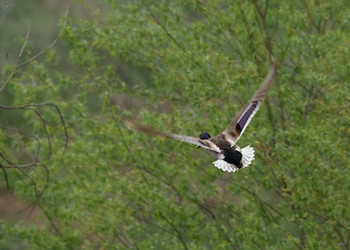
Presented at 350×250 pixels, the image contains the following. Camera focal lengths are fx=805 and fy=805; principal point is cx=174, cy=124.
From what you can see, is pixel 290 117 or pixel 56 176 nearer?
pixel 290 117

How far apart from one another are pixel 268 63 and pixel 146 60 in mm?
2170

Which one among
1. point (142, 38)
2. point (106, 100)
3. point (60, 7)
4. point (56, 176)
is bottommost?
point (60, 7)

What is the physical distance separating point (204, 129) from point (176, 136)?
312 cm

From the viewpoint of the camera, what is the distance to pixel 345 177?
1098cm

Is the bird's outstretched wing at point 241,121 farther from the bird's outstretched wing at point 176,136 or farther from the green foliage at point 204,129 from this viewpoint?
the green foliage at point 204,129

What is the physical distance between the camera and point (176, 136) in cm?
862

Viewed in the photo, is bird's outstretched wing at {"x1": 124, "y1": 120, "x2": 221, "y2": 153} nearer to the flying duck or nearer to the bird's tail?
the flying duck

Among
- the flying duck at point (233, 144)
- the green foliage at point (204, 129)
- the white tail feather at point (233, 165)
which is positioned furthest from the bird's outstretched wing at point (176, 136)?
the green foliage at point (204, 129)

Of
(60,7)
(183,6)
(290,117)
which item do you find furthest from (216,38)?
(60,7)

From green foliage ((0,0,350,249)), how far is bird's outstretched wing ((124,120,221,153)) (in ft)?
5.99

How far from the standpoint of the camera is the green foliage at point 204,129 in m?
11.6

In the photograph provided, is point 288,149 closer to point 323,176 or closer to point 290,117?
point 323,176

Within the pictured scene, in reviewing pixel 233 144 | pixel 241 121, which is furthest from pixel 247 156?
pixel 241 121

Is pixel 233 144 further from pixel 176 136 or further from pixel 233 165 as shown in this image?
pixel 176 136
